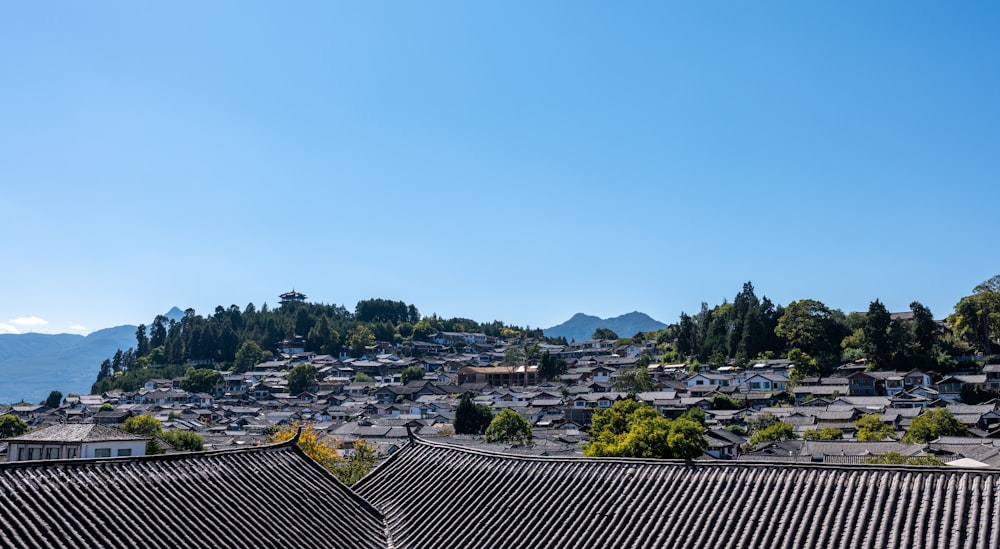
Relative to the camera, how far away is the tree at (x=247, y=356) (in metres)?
162

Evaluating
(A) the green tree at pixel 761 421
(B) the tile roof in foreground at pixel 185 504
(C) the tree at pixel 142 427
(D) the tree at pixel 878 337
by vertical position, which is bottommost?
(A) the green tree at pixel 761 421

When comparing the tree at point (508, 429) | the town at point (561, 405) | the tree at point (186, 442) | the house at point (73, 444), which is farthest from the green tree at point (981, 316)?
the house at point (73, 444)

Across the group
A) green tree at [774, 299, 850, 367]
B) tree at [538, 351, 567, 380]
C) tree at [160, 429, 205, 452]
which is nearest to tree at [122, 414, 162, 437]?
tree at [160, 429, 205, 452]

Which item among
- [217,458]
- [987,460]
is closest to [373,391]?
[987,460]

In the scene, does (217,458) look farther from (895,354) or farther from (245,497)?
(895,354)

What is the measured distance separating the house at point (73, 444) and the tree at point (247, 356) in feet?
408

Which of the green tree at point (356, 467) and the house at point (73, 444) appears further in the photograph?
the green tree at point (356, 467)

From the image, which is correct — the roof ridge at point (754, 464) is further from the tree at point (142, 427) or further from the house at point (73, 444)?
the tree at point (142, 427)

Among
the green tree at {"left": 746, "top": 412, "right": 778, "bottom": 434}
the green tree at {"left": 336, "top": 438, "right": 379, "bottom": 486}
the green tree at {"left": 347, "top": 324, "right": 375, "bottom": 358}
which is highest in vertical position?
the green tree at {"left": 347, "top": 324, "right": 375, "bottom": 358}

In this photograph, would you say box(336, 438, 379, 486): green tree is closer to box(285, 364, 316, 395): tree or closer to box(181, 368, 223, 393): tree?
box(285, 364, 316, 395): tree

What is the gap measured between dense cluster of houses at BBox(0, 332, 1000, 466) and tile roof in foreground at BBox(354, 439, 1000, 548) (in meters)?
24.3

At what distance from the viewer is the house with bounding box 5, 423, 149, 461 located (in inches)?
1519

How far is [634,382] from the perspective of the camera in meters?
104

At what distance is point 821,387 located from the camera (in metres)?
89.7
